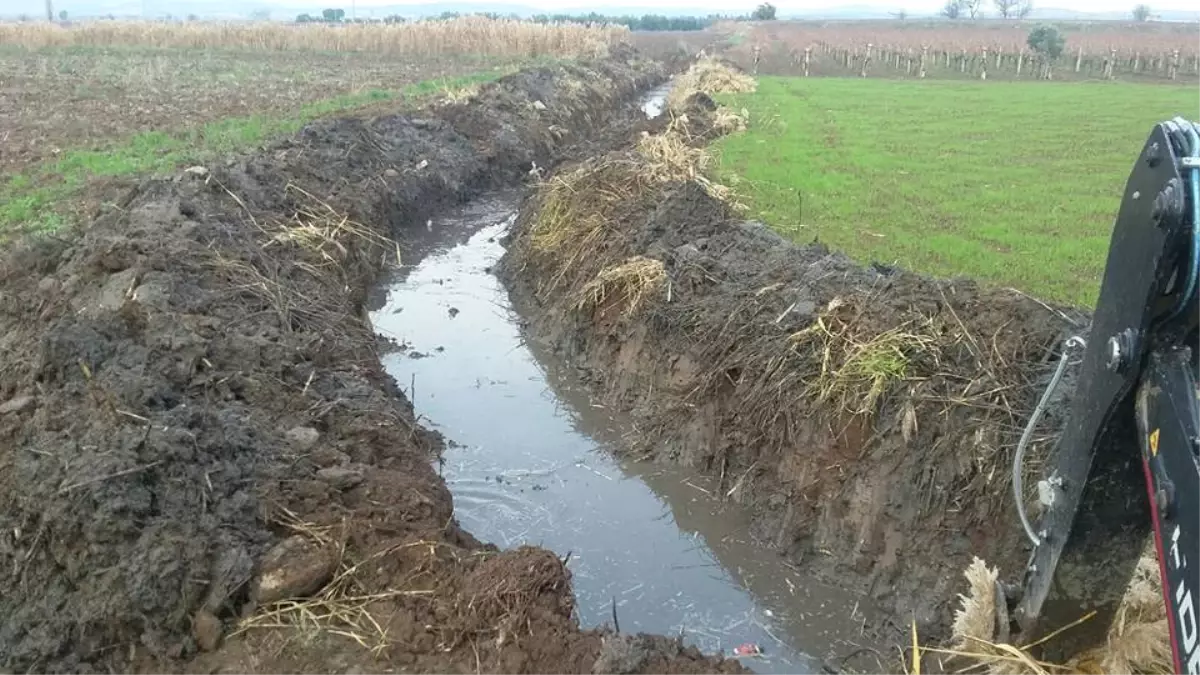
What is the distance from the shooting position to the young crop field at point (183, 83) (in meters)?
13.9

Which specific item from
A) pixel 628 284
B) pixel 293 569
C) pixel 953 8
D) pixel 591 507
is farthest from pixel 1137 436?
pixel 953 8

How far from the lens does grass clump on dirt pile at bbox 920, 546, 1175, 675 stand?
3564 millimetres

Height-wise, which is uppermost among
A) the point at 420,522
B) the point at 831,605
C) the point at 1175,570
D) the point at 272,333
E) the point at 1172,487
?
the point at 1172,487

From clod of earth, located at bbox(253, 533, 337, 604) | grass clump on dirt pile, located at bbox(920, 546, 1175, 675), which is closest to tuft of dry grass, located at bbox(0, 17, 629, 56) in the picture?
clod of earth, located at bbox(253, 533, 337, 604)

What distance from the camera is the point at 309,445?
639cm

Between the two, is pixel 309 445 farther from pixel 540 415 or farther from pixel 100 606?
pixel 540 415

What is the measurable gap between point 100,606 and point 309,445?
6.01 feet

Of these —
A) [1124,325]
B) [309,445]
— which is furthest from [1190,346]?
[309,445]

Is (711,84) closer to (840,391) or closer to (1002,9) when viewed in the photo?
(840,391)

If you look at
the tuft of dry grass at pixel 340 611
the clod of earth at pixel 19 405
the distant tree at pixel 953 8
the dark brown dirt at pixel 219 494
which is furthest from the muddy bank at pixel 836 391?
the distant tree at pixel 953 8

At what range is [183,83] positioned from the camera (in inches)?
1035

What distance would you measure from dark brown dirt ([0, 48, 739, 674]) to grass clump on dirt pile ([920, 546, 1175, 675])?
4.79ft

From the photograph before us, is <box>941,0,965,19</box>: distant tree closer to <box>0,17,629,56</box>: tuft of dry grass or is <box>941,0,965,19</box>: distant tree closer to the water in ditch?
<box>0,17,629,56</box>: tuft of dry grass

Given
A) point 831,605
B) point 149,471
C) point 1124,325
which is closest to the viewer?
point 1124,325
